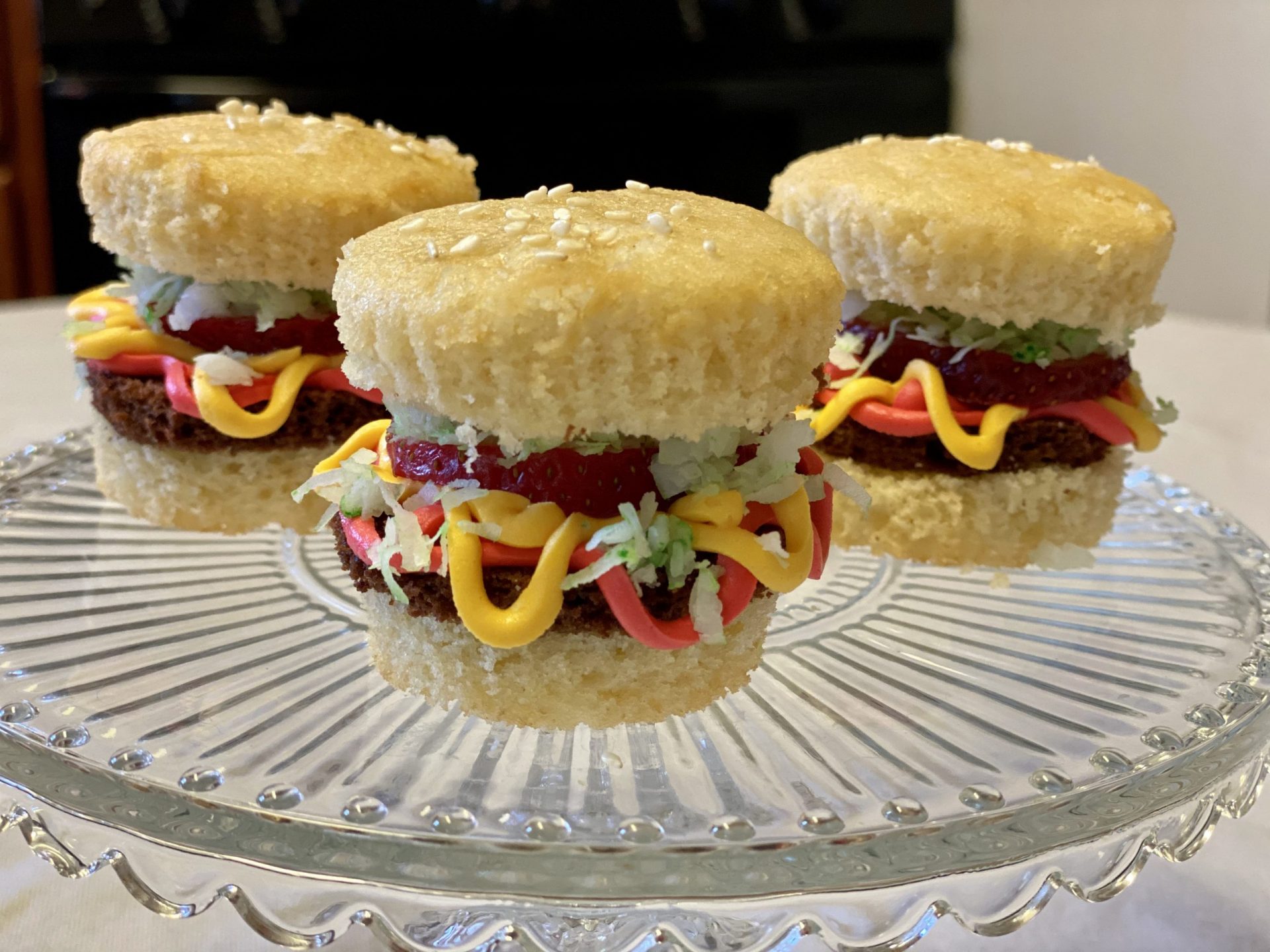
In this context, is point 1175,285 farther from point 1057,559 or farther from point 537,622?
point 537,622

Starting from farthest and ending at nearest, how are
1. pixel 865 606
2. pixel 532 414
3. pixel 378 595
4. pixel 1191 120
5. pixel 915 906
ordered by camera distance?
1. pixel 1191 120
2. pixel 865 606
3. pixel 378 595
4. pixel 532 414
5. pixel 915 906

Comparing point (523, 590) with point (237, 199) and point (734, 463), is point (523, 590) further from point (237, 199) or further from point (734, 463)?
point (237, 199)

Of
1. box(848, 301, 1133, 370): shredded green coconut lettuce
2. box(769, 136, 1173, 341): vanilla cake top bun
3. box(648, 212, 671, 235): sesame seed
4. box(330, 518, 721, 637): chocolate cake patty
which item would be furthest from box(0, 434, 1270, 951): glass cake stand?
box(648, 212, 671, 235): sesame seed

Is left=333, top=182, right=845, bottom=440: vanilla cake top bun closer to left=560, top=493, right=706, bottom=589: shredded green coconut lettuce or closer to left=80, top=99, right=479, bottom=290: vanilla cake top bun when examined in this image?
left=560, top=493, right=706, bottom=589: shredded green coconut lettuce

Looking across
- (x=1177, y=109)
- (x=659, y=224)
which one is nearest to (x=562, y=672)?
(x=659, y=224)

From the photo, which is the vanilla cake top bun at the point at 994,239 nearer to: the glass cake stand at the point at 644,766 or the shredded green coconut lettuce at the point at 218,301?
the glass cake stand at the point at 644,766

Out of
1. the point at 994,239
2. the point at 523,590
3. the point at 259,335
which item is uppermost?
the point at 994,239

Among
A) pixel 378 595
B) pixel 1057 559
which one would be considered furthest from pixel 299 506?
pixel 1057 559
